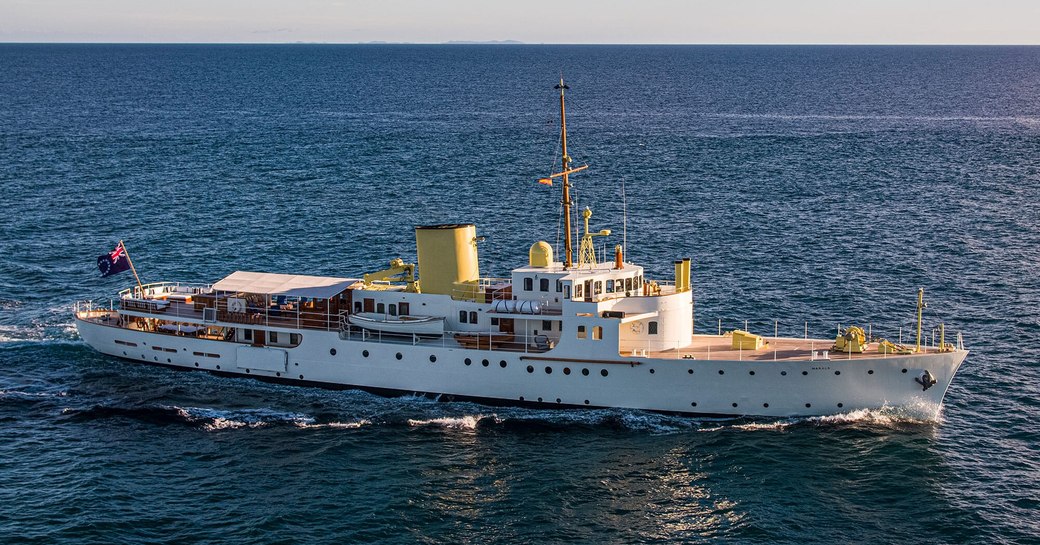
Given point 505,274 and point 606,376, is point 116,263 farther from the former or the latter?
point 606,376

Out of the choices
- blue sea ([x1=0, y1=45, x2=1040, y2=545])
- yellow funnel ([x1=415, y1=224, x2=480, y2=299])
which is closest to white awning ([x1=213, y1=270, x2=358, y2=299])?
yellow funnel ([x1=415, y1=224, x2=480, y2=299])

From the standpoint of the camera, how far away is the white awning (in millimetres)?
48875

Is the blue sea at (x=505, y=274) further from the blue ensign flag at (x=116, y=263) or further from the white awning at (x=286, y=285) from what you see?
the blue ensign flag at (x=116, y=263)

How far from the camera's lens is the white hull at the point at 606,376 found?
43.0m

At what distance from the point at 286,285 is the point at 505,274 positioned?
53.3 feet

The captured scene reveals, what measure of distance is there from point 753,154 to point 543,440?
243 feet

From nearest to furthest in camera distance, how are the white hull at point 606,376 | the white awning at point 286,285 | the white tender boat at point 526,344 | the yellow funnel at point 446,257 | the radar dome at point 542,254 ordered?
1. the white hull at point 606,376
2. the white tender boat at point 526,344
3. the radar dome at point 542,254
4. the yellow funnel at point 446,257
5. the white awning at point 286,285

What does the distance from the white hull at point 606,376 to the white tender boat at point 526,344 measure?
2.2 inches

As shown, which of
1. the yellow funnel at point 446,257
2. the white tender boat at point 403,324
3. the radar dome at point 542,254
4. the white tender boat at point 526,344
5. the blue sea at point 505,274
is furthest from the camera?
the yellow funnel at point 446,257

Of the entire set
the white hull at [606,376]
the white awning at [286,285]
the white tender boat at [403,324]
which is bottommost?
the white hull at [606,376]

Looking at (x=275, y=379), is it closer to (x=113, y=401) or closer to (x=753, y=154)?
(x=113, y=401)

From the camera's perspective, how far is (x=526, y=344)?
149ft

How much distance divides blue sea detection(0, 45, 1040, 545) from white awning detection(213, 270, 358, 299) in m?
4.21

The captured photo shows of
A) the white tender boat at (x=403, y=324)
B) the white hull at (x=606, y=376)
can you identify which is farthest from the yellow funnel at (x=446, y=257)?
the white hull at (x=606, y=376)
